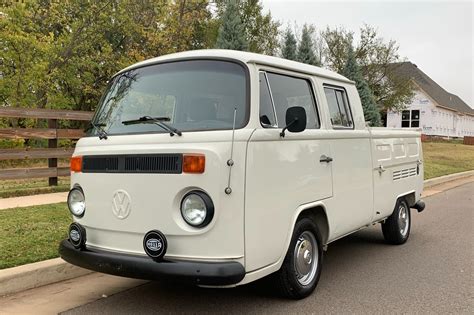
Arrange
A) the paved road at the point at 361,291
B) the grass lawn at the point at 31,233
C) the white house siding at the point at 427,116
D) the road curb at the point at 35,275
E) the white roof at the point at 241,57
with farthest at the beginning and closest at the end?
1. the white house siding at the point at 427,116
2. the grass lawn at the point at 31,233
3. the road curb at the point at 35,275
4. the paved road at the point at 361,291
5. the white roof at the point at 241,57

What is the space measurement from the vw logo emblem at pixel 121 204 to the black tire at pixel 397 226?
4.23m

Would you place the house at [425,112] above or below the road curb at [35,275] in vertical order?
above

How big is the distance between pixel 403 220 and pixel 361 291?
103 inches

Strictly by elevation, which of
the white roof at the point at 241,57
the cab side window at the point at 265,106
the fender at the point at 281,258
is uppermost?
the white roof at the point at 241,57

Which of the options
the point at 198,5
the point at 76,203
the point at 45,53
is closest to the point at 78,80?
the point at 45,53

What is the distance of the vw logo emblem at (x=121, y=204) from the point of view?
3.84m

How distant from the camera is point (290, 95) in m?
4.54

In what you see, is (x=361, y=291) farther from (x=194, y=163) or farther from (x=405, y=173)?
(x=405, y=173)

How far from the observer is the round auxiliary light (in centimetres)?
409

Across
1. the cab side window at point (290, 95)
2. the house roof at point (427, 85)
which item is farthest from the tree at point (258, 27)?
the cab side window at point (290, 95)

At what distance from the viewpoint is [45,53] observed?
17.1 metres

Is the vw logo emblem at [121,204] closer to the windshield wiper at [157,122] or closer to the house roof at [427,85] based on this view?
the windshield wiper at [157,122]

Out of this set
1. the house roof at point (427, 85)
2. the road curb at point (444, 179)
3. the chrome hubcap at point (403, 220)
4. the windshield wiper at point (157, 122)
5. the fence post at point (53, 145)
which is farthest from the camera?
the house roof at point (427, 85)

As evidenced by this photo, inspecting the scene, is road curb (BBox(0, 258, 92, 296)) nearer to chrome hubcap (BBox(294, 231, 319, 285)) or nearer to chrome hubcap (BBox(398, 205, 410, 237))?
chrome hubcap (BBox(294, 231, 319, 285))
